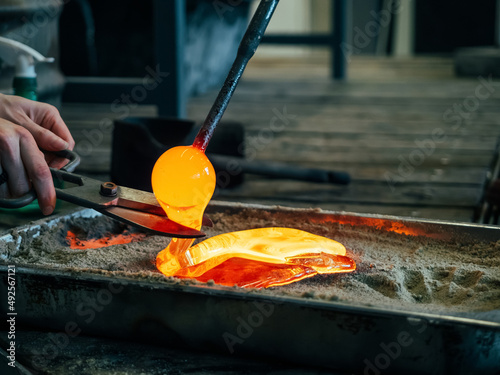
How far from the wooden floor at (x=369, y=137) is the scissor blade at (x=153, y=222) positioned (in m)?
0.72

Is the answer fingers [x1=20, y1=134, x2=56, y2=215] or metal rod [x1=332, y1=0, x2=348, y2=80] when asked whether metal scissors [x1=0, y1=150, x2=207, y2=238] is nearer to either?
fingers [x1=20, y1=134, x2=56, y2=215]

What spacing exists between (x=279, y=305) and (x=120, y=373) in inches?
7.0

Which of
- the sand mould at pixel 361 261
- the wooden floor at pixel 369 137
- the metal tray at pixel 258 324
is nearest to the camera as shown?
the metal tray at pixel 258 324

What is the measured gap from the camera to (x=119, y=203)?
2.53 ft

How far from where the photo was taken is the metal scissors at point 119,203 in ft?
2.40

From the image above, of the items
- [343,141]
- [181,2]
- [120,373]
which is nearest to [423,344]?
[120,373]

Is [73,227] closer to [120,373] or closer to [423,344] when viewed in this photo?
[120,373]

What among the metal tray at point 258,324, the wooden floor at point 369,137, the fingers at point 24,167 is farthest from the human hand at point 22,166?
the wooden floor at point 369,137

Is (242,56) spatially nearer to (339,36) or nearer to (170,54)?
(170,54)

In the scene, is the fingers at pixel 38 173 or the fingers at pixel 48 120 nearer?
the fingers at pixel 38 173

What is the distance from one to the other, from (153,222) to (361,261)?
0.28 meters

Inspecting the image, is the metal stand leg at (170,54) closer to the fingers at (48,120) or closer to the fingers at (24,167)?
the fingers at (48,120)

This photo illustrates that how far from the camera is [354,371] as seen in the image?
61 centimetres

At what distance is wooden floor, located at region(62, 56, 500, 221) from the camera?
158 cm
